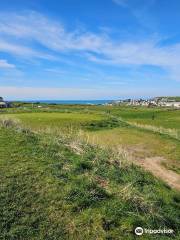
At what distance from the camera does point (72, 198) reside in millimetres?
8273

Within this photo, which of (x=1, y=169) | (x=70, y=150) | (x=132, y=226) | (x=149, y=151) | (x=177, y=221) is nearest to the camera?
(x=132, y=226)

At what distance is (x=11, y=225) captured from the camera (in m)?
6.92

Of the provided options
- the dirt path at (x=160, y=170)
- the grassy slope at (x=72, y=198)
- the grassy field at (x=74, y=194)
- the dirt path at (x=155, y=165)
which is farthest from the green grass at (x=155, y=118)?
the grassy slope at (x=72, y=198)

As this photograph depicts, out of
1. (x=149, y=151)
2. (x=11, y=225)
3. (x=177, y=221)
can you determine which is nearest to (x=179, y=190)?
(x=177, y=221)

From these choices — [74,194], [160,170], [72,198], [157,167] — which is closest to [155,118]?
[157,167]

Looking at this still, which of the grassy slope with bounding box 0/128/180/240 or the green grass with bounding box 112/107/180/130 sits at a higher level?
the grassy slope with bounding box 0/128/180/240

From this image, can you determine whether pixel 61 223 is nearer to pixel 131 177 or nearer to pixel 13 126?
pixel 131 177

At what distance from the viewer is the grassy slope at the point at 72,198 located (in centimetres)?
711

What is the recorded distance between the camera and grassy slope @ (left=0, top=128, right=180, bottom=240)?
711 cm

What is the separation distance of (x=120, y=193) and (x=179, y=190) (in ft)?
Result: 12.9

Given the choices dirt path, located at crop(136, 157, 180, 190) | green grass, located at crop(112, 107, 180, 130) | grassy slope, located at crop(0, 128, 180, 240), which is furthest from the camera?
green grass, located at crop(112, 107, 180, 130)

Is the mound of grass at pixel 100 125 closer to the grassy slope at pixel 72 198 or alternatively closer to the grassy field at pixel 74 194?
the grassy field at pixel 74 194

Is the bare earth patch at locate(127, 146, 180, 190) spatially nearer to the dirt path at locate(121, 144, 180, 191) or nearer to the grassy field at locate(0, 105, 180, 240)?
the dirt path at locate(121, 144, 180, 191)

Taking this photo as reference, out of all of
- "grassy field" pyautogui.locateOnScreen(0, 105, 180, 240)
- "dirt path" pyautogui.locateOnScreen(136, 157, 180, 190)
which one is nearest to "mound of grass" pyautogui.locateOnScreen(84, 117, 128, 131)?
"dirt path" pyautogui.locateOnScreen(136, 157, 180, 190)
